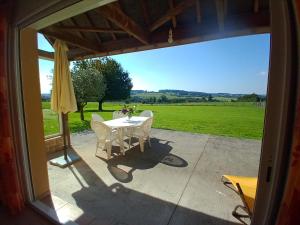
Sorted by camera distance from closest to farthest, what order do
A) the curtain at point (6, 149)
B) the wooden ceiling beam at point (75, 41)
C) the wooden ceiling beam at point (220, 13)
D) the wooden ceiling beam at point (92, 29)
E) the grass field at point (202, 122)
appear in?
1. the curtain at point (6, 149)
2. the wooden ceiling beam at point (220, 13)
3. the wooden ceiling beam at point (92, 29)
4. the wooden ceiling beam at point (75, 41)
5. the grass field at point (202, 122)

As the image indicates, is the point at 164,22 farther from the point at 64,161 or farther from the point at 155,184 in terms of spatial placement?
the point at 64,161

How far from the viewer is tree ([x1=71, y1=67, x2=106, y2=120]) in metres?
9.44

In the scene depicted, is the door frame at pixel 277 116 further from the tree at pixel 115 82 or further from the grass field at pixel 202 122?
the tree at pixel 115 82

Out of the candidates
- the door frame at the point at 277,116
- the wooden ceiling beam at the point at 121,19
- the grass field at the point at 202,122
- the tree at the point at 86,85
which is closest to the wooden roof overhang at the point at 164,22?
the wooden ceiling beam at the point at 121,19

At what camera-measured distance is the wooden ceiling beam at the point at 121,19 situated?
229 centimetres

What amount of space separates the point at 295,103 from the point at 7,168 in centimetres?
286

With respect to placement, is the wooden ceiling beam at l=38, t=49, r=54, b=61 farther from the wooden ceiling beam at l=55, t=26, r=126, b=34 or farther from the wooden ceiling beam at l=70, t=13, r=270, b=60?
the wooden ceiling beam at l=70, t=13, r=270, b=60

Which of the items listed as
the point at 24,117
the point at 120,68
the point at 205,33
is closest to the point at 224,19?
the point at 205,33

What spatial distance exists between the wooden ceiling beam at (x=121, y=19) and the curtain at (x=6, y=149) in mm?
1095

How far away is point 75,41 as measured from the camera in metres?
3.52

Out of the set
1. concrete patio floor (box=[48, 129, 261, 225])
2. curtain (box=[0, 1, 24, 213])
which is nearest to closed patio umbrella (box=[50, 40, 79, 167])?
concrete patio floor (box=[48, 129, 261, 225])

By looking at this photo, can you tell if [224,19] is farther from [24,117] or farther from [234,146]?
[234,146]

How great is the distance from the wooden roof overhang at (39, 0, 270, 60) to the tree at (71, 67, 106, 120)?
602 cm

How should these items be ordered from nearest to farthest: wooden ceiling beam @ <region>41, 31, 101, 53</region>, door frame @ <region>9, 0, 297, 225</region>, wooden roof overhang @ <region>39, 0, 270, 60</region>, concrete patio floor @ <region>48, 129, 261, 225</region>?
door frame @ <region>9, 0, 297, 225</region>
concrete patio floor @ <region>48, 129, 261, 225</region>
wooden roof overhang @ <region>39, 0, 270, 60</region>
wooden ceiling beam @ <region>41, 31, 101, 53</region>
